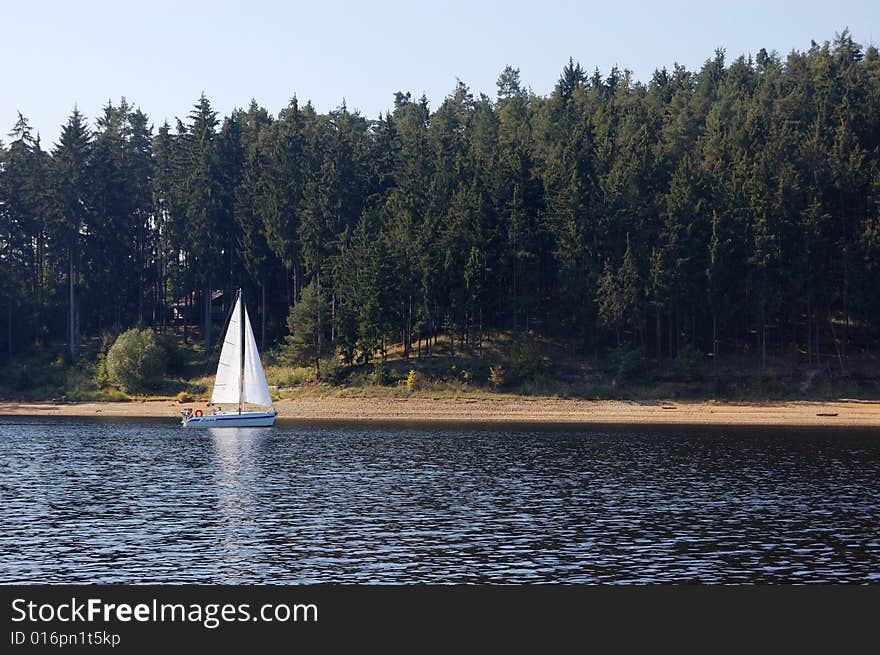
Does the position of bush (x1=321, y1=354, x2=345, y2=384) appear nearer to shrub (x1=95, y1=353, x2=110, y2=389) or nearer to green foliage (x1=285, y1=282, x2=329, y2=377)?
green foliage (x1=285, y1=282, x2=329, y2=377)

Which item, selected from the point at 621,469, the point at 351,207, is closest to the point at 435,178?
the point at 351,207

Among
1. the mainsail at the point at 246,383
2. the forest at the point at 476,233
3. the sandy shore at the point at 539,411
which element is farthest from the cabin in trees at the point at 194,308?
the mainsail at the point at 246,383

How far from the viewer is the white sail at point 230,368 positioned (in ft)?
284

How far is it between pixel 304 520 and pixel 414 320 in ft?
213

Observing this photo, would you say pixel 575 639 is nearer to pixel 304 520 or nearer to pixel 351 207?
pixel 304 520

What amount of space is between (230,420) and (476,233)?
31.4 meters

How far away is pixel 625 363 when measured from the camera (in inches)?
3829

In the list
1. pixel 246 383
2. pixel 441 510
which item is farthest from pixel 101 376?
pixel 441 510

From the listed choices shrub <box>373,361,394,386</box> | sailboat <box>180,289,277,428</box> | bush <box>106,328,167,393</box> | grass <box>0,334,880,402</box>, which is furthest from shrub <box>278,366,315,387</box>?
sailboat <box>180,289,277,428</box>

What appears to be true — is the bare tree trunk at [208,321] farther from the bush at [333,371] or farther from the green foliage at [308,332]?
the bush at [333,371]

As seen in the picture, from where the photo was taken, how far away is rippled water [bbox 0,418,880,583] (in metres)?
32.8

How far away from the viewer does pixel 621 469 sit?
2282 inches

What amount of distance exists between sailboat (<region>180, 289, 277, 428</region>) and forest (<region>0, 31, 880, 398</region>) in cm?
1563

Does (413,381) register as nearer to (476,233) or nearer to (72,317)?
(476,233)
